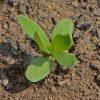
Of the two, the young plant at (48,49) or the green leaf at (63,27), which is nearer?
the young plant at (48,49)

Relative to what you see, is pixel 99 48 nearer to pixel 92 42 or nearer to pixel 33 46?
pixel 92 42

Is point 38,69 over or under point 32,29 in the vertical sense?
under

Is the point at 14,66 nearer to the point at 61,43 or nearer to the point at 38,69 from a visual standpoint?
the point at 38,69

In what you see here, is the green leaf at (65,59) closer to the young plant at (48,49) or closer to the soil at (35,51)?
the young plant at (48,49)

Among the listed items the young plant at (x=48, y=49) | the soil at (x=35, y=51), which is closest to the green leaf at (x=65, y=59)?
the young plant at (x=48, y=49)

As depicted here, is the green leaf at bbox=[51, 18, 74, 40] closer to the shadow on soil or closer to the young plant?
the young plant

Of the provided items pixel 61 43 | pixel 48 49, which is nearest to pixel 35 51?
pixel 48 49
